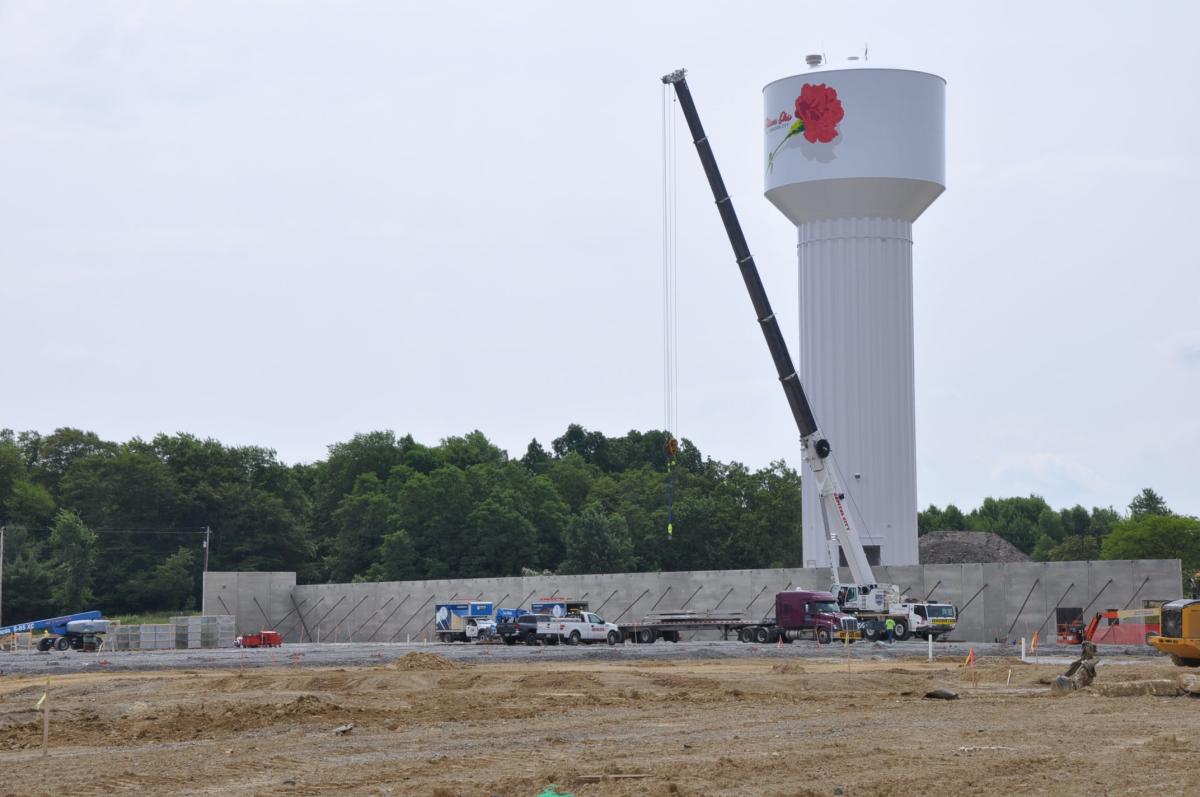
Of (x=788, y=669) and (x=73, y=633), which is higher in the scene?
(x=788, y=669)

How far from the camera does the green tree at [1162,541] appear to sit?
113m

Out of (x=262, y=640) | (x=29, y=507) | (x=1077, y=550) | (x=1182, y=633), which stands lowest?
(x=262, y=640)

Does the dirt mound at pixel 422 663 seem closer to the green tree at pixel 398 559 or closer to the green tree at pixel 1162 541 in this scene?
the green tree at pixel 398 559

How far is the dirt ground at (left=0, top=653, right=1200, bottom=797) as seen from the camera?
738 inches

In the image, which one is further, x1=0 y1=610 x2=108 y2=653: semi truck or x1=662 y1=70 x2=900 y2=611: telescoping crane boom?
x1=0 y1=610 x2=108 y2=653: semi truck

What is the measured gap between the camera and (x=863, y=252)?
7488 cm

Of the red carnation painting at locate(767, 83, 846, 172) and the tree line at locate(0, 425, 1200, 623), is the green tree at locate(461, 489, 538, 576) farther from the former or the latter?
the red carnation painting at locate(767, 83, 846, 172)

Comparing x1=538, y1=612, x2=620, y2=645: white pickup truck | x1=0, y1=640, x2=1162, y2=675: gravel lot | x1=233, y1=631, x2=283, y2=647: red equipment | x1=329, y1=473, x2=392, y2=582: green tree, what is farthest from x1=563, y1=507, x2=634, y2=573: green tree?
x1=0, y1=640, x2=1162, y2=675: gravel lot

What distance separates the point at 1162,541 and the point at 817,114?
2216 inches

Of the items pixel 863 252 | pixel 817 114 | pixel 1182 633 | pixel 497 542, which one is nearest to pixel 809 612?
pixel 863 252

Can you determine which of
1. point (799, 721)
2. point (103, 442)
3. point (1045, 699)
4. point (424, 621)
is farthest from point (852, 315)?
point (103, 442)

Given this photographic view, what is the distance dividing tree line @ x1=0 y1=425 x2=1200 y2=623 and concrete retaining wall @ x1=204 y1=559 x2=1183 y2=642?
2115 centimetres

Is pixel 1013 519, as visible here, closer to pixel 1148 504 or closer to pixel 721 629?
pixel 1148 504

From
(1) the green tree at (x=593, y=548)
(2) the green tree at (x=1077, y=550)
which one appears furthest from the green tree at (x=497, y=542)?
(2) the green tree at (x=1077, y=550)
